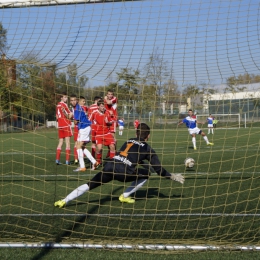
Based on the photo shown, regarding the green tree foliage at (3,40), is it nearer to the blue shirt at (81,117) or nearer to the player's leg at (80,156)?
the blue shirt at (81,117)

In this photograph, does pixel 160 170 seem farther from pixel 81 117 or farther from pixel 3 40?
pixel 81 117

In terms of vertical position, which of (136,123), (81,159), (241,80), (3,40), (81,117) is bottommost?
(81,159)

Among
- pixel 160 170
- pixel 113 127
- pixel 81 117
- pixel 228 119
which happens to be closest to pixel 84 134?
pixel 113 127

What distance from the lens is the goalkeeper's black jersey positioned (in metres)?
6.34

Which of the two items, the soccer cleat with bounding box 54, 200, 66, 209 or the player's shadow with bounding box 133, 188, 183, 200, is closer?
the soccer cleat with bounding box 54, 200, 66, 209

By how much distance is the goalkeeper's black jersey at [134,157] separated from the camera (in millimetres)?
6338

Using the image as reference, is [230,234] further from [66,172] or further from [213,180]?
[66,172]

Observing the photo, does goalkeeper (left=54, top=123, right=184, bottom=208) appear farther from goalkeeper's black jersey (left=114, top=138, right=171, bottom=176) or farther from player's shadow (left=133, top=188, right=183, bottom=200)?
player's shadow (left=133, top=188, right=183, bottom=200)

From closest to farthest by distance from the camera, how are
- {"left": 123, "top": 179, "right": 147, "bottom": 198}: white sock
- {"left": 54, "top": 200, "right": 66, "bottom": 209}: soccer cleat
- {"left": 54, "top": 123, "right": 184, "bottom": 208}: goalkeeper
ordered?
1. {"left": 54, "top": 123, "right": 184, "bottom": 208}: goalkeeper
2. {"left": 54, "top": 200, "right": 66, "bottom": 209}: soccer cleat
3. {"left": 123, "top": 179, "right": 147, "bottom": 198}: white sock

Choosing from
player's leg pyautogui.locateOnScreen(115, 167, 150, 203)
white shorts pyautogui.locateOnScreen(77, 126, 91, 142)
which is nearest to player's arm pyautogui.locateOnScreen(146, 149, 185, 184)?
player's leg pyautogui.locateOnScreen(115, 167, 150, 203)

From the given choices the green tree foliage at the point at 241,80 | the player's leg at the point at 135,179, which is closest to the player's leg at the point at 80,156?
the player's leg at the point at 135,179

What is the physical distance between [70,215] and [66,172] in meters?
4.47

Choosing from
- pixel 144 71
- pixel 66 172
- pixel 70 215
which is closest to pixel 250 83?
pixel 144 71

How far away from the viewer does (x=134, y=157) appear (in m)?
6.43
